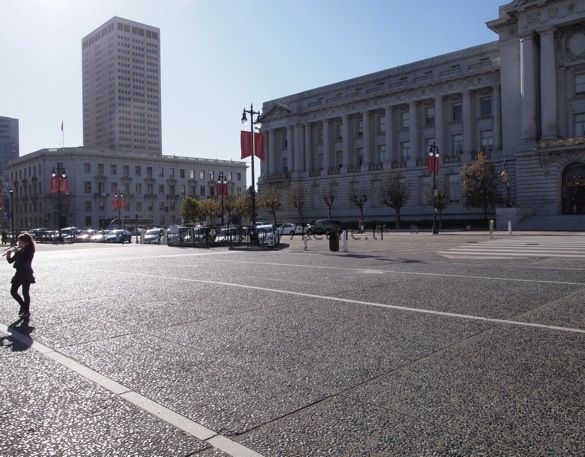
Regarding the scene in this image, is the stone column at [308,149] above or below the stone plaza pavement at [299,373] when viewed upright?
above

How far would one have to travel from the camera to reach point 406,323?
777 cm

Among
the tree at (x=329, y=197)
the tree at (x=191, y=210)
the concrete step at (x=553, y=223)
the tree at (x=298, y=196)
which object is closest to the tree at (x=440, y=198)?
the concrete step at (x=553, y=223)

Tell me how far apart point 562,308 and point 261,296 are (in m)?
5.67

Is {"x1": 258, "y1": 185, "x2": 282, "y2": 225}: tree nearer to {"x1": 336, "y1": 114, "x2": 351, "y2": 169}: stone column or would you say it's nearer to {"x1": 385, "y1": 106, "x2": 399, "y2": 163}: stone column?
{"x1": 336, "y1": 114, "x2": 351, "y2": 169}: stone column

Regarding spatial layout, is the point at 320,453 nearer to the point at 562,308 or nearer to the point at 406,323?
the point at 406,323

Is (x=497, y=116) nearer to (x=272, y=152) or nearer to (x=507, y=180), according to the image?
(x=507, y=180)

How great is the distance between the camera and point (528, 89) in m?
55.5

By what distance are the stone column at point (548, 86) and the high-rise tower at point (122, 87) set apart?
431ft

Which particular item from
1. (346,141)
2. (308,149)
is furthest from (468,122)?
(308,149)

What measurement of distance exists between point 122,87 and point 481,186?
138 metres

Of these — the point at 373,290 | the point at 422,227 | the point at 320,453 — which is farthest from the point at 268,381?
the point at 422,227

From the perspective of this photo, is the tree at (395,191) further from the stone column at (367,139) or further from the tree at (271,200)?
the tree at (271,200)

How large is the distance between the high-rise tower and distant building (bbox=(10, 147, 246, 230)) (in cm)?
4810

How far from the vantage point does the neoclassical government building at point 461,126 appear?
53219 mm
